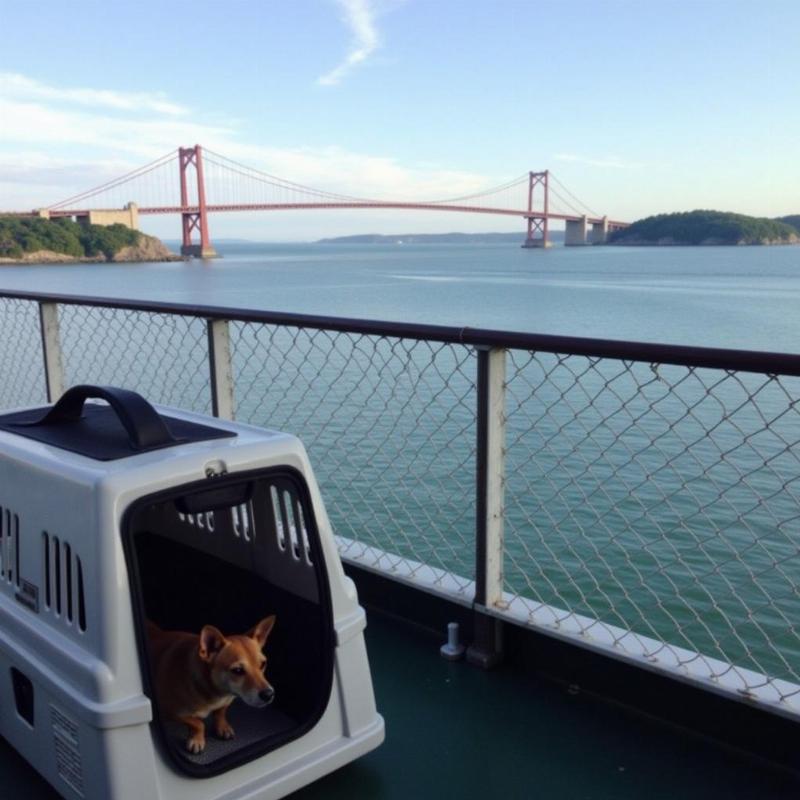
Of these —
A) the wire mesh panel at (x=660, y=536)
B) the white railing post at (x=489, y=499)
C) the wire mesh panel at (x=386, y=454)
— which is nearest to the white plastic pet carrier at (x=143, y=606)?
the white railing post at (x=489, y=499)

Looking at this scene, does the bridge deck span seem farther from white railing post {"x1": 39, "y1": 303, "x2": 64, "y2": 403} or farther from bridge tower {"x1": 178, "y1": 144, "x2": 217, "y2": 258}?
white railing post {"x1": 39, "y1": 303, "x2": 64, "y2": 403}

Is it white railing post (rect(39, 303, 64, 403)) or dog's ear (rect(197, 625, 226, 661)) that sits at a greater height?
white railing post (rect(39, 303, 64, 403))

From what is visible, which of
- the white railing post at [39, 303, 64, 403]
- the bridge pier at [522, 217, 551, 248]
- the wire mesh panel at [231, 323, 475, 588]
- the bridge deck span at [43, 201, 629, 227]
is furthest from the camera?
the bridge pier at [522, 217, 551, 248]

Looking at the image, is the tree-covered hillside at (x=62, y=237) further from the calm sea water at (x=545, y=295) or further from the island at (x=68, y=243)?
the calm sea water at (x=545, y=295)

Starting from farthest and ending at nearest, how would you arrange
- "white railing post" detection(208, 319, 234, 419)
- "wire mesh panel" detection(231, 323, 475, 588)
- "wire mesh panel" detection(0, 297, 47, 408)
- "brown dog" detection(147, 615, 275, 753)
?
1. "wire mesh panel" detection(231, 323, 475, 588)
2. "wire mesh panel" detection(0, 297, 47, 408)
3. "white railing post" detection(208, 319, 234, 419)
4. "brown dog" detection(147, 615, 275, 753)

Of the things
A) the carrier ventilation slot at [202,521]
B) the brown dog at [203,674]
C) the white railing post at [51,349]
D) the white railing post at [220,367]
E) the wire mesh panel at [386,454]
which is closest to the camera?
the brown dog at [203,674]

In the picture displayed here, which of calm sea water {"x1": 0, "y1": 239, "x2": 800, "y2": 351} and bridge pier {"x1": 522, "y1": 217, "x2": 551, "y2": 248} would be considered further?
bridge pier {"x1": 522, "y1": 217, "x2": 551, "y2": 248}

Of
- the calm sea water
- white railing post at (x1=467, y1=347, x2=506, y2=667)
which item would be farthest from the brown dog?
the calm sea water
